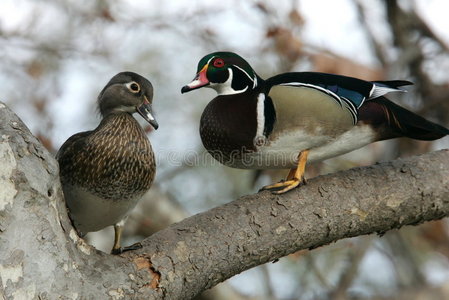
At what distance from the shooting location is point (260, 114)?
263cm

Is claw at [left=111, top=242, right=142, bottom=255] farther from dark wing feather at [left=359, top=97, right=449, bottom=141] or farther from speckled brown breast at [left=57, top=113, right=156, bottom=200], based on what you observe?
dark wing feather at [left=359, top=97, right=449, bottom=141]

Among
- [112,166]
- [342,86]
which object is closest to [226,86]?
[342,86]

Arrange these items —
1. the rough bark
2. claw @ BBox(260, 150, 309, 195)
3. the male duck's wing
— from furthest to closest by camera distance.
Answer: the male duck's wing, claw @ BBox(260, 150, 309, 195), the rough bark

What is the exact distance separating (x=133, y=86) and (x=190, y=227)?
0.63 m

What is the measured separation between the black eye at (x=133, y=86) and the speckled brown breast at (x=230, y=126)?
0.32 metres

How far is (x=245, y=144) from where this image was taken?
262 centimetres

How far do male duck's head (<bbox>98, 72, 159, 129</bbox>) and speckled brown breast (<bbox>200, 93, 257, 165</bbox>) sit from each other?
261mm

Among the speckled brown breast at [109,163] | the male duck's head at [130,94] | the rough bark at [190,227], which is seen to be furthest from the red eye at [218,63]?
the rough bark at [190,227]

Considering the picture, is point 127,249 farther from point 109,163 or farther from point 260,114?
point 260,114

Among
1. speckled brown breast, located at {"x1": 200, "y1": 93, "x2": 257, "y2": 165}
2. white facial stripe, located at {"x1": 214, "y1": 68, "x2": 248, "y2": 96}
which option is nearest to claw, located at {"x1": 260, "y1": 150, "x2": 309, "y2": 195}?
speckled brown breast, located at {"x1": 200, "y1": 93, "x2": 257, "y2": 165}

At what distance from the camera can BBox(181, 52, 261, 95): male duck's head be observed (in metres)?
2.74

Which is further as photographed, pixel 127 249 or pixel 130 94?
pixel 130 94

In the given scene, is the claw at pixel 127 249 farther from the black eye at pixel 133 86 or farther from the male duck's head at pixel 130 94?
Answer: the black eye at pixel 133 86

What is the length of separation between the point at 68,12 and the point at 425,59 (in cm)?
295
